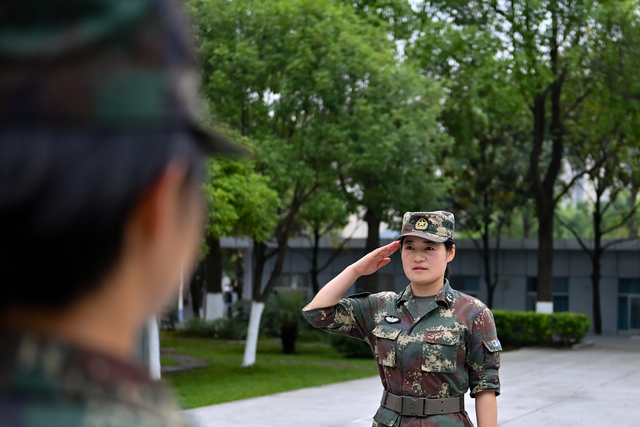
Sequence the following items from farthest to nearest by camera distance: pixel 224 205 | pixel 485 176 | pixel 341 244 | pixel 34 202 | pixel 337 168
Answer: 1. pixel 341 244
2. pixel 485 176
3. pixel 337 168
4. pixel 224 205
5. pixel 34 202

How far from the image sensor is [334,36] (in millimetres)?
13461

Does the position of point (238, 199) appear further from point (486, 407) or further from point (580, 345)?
point (580, 345)

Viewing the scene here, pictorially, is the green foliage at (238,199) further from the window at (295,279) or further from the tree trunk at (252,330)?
the window at (295,279)

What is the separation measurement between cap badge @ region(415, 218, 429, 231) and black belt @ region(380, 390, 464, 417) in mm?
885

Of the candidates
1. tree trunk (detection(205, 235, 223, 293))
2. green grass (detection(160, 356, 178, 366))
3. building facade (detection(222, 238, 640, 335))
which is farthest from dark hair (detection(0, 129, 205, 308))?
building facade (detection(222, 238, 640, 335))

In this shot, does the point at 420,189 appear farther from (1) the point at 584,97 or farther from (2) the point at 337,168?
(1) the point at 584,97

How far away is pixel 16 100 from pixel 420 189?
627 inches

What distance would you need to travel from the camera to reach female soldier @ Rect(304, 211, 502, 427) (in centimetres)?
365

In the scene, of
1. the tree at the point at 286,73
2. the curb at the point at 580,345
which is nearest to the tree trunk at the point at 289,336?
the tree at the point at 286,73

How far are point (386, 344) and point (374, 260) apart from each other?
1.44 feet

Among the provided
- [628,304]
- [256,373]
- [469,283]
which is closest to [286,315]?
[256,373]

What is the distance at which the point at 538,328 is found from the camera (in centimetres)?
Answer: 2319

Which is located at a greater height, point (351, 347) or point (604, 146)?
point (604, 146)

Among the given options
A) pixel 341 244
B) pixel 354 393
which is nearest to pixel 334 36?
pixel 354 393
